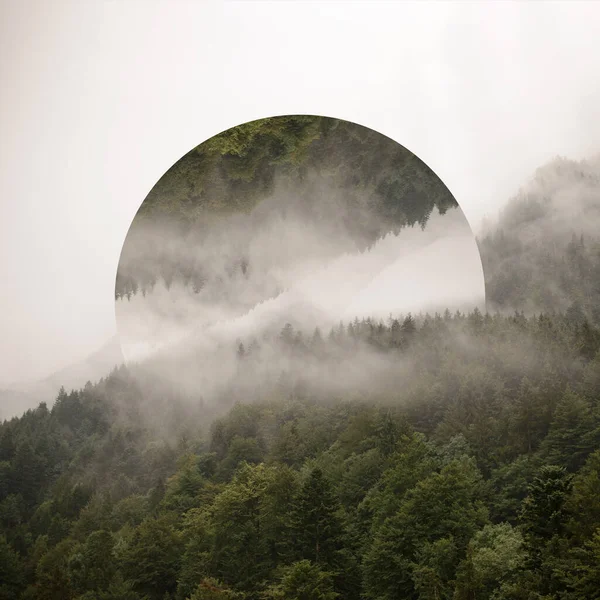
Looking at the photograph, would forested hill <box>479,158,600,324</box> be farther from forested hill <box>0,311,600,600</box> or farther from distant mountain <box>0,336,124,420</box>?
distant mountain <box>0,336,124,420</box>

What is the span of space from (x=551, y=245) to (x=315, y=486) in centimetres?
499

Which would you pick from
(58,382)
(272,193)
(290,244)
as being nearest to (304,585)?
(58,382)

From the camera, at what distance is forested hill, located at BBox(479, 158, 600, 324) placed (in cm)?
933

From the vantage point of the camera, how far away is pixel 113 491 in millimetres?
11242

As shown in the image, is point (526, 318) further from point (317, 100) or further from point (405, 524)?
point (317, 100)

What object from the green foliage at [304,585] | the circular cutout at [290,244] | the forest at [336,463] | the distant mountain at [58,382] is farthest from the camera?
the green foliage at [304,585]

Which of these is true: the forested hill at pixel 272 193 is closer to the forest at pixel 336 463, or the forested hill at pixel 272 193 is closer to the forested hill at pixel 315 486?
the forest at pixel 336 463

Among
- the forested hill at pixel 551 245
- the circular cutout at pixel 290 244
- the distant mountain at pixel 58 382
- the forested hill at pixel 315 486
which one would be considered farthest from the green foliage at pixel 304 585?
the forested hill at pixel 551 245

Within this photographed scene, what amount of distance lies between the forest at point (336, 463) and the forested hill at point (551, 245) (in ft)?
0.11

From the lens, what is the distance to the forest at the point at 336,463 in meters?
9.29

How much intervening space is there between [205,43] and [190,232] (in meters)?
2.37

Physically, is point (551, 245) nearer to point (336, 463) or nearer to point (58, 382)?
point (336, 463)

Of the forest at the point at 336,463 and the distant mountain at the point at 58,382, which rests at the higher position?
the distant mountain at the point at 58,382

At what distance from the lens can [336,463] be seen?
37.6 ft
